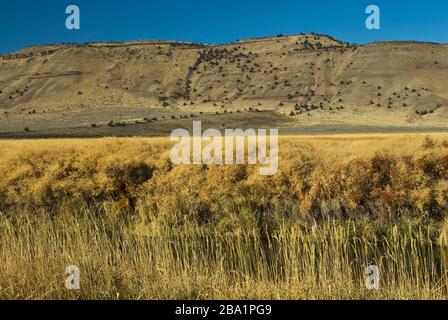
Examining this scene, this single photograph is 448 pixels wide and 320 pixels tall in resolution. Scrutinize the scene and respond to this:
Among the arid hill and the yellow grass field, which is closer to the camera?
the yellow grass field

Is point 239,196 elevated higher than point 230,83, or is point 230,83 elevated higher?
point 230,83

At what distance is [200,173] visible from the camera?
23609 mm

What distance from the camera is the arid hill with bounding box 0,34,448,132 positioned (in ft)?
299

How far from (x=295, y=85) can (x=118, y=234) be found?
9367cm

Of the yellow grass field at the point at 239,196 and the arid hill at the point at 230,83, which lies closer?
the yellow grass field at the point at 239,196

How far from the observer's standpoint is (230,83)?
113 metres

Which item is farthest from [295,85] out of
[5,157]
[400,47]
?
[5,157]

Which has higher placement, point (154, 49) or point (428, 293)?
point (154, 49)

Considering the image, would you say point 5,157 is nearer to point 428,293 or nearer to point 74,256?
point 74,256

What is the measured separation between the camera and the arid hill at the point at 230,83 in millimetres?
91000

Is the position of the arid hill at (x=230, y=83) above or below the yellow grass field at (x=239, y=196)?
above

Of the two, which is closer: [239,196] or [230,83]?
[239,196]
